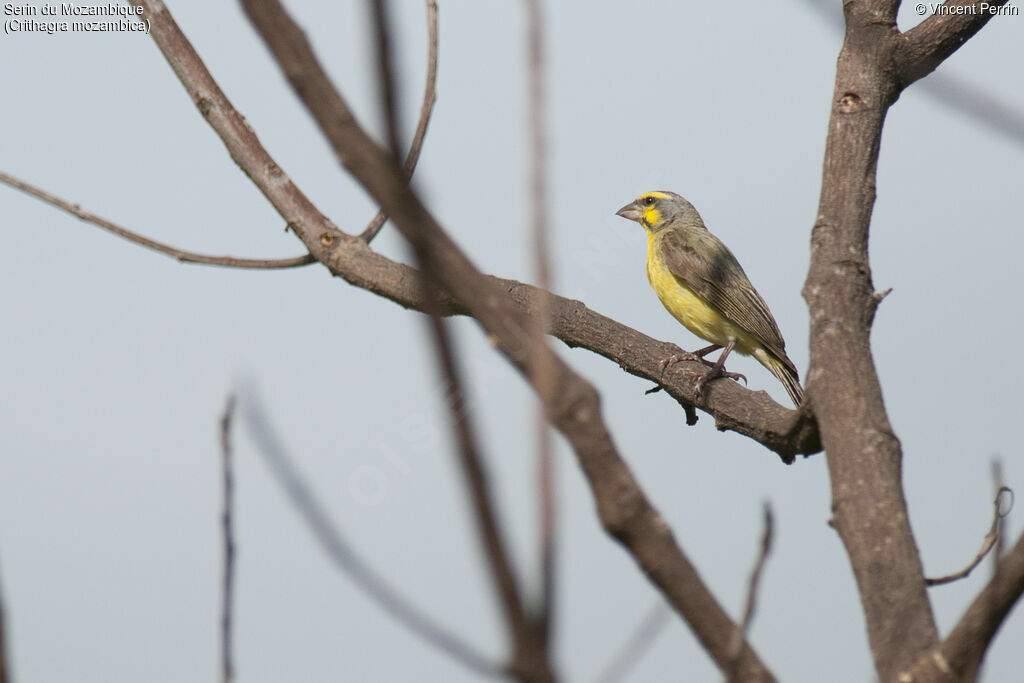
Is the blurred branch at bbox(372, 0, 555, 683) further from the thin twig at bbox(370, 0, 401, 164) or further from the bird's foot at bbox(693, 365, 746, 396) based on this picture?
the bird's foot at bbox(693, 365, 746, 396)

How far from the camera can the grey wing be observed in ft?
23.4

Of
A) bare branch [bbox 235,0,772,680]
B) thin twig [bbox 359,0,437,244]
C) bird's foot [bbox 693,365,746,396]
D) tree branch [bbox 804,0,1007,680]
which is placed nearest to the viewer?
bare branch [bbox 235,0,772,680]

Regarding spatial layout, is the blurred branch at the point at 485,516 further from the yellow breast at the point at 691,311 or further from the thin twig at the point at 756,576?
the yellow breast at the point at 691,311

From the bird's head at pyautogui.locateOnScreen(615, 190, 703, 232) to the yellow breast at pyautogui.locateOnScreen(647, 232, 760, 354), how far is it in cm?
77

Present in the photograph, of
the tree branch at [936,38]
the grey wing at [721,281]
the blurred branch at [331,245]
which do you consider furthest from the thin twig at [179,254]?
the grey wing at [721,281]

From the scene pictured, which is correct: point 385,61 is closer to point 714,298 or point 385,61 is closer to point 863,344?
point 863,344

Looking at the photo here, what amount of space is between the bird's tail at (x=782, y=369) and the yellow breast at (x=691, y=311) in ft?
0.31

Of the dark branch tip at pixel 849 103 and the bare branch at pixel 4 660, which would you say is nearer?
the bare branch at pixel 4 660

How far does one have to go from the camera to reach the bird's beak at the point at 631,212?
9109 mm

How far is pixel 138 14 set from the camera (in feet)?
13.0

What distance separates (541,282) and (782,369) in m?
6.40

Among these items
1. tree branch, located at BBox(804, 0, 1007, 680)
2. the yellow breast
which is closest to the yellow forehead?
the yellow breast

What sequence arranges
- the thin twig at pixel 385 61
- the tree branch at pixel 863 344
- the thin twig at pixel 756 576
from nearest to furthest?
the thin twig at pixel 385 61
the thin twig at pixel 756 576
the tree branch at pixel 863 344

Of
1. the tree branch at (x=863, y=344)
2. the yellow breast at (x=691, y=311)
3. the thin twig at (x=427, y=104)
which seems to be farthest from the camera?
the yellow breast at (x=691, y=311)
